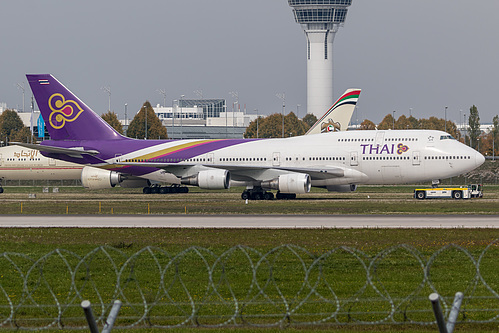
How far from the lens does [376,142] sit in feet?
187

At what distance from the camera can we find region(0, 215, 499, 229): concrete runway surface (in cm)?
3656

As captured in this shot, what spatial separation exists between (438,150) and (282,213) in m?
16.8

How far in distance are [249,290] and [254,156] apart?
131 feet

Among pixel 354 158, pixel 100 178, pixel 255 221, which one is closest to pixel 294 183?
pixel 354 158

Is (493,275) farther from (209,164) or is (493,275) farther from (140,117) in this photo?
(140,117)

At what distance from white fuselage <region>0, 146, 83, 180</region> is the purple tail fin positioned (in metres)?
16.6

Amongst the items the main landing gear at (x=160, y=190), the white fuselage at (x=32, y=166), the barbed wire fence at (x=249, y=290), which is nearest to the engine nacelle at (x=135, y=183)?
the main landing gear at (x=160, y=190)

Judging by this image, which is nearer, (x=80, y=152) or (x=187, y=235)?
(x=187, y=235)

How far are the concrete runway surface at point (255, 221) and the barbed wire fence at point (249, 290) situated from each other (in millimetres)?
8761

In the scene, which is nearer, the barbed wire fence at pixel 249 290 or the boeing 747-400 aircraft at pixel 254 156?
the barbed wire fence at pixel 249 290

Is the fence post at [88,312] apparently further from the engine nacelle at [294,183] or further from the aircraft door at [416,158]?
the aircraft door at [416,158]

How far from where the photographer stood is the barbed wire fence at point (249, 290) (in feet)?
54.1

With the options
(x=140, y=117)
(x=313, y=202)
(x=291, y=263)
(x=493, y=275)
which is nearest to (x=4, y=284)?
(x=291, y=263)

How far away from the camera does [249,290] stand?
20.0 metres
